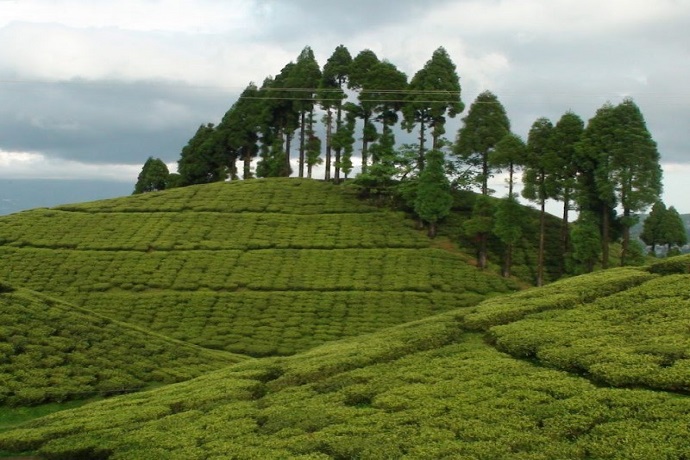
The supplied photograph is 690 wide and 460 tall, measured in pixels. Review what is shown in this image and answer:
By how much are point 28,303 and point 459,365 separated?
21.2 m

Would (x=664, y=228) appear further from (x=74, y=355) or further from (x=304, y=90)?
(x=74, y=355)

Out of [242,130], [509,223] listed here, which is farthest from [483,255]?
[242,130]

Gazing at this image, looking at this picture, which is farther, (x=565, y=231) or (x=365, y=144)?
(x=365, y=144)

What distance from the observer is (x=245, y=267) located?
4428 cm

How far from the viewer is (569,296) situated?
22.2 meters

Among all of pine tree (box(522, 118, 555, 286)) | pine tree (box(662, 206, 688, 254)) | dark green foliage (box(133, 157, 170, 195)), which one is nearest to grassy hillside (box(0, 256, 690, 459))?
pine tree (box(522, 118, 555, 286))

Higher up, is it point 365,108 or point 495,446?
point 365,108

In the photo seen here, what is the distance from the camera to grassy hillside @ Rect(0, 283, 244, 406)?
2284cm

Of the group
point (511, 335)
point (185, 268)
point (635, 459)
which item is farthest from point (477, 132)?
point (635, 459)

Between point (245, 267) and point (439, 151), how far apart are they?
1853cm

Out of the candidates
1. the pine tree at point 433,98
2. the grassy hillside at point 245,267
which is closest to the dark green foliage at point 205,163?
the grassy hillside at point 245,267

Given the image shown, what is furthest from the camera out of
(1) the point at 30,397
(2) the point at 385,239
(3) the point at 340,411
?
(2) the point at 385,239

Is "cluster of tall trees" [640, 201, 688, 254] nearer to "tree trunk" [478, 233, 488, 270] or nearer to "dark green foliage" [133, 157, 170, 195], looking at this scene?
"tree trunk" [478, 233, 488, 270]

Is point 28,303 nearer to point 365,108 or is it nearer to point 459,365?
point 459,365
